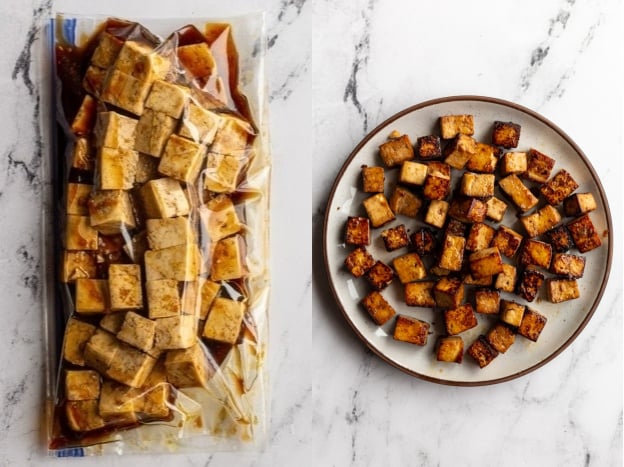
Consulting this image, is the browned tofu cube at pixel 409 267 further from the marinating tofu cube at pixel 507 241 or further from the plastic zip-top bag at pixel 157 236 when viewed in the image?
the plastic zip-top bag at pixel 157 236

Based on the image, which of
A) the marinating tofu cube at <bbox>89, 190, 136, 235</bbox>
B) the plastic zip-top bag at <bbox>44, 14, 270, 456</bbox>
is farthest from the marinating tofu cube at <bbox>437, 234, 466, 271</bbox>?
the marinating tofu cube at <bbox>89, 190, 136, 235</bbox>

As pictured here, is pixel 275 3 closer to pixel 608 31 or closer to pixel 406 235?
pixel 406 235

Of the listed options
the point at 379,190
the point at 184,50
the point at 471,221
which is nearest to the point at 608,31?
the point at 471,221

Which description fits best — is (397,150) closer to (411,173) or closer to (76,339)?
(411,173)

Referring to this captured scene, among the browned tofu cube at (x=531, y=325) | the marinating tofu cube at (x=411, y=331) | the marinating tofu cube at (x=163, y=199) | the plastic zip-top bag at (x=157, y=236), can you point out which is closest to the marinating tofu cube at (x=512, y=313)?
the browned tofu cube at (x=531, y=325)

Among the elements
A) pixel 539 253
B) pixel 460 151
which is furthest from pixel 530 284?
pixel 460 151

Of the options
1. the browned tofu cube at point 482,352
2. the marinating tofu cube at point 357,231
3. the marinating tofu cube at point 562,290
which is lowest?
the browned tofu cube at point 482,352
